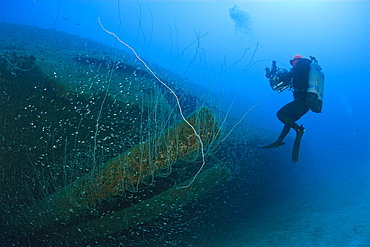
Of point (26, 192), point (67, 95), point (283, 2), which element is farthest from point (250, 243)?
point (283, 2)

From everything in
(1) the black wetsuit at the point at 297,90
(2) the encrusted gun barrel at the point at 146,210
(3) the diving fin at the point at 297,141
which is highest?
(1) the black wetsuit at the point at 297,90

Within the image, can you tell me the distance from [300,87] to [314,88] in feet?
1.13

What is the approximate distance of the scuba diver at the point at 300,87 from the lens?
518 cm

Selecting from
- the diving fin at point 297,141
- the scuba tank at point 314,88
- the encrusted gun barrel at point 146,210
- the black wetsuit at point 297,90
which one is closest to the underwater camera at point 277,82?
the black wetsuit at point 297,90

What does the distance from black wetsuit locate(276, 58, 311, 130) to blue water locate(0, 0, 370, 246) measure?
118 centimetres

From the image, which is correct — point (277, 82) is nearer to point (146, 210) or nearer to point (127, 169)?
point (127, 169)

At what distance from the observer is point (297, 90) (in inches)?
217

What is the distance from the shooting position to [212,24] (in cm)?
14450

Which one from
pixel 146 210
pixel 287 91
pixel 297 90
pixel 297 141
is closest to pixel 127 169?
pixel 146 210

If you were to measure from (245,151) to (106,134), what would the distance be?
218 inches

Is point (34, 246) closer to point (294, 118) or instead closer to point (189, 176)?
point (189, 176)

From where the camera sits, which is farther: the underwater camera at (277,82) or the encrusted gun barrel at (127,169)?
the underwater camera at (277,82)

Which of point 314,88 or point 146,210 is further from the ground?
point 314,88

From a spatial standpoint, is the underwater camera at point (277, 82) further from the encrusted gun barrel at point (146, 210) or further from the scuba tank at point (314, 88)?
the encrusted gun barrel at point (146, 210)
